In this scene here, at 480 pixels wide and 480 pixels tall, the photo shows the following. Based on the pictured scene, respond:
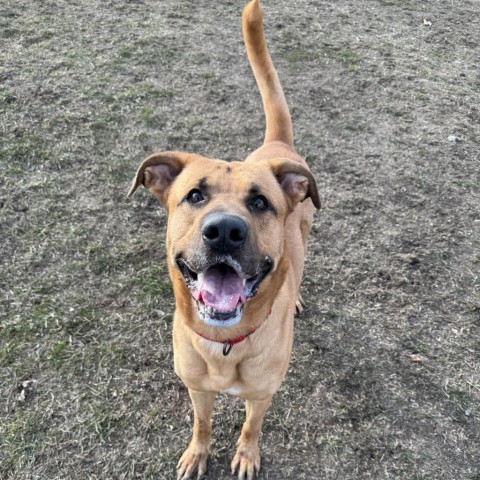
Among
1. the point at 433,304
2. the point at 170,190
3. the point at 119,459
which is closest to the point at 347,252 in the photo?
the point at 433,304

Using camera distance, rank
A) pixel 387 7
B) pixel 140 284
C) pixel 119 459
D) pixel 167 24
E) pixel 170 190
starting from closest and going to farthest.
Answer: pixel 170 190
pixel 119 459
pixel 140 284
pixel 167 24
pixel 387 7

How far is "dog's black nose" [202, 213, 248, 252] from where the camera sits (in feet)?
7.06

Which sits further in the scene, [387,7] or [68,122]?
[387,7]

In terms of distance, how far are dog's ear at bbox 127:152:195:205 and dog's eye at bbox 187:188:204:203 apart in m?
0.30

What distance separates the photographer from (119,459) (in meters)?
3.12

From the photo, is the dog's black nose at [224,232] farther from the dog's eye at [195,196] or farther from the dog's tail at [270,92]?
the dog's tail at [270,92]

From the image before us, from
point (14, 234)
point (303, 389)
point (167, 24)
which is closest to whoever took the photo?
point (303, 389)

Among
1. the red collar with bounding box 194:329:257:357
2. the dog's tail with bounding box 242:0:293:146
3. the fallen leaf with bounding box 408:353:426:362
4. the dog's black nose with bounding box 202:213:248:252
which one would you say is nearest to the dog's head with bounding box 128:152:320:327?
the dog's black nose with bounding box 202:213:248:252

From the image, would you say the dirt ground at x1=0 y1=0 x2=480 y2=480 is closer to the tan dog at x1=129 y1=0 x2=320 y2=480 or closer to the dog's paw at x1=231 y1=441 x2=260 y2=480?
the dog's paw at x1=231 y1=441 x2=260 y2=480

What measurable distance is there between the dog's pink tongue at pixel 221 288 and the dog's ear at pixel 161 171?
0.68 metres

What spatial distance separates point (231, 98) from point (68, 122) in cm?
193

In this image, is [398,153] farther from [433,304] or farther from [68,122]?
[68,122]

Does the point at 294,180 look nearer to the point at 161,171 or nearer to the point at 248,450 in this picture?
the point at 161,171

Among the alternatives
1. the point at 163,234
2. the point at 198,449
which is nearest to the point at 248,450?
the point at 198,449
